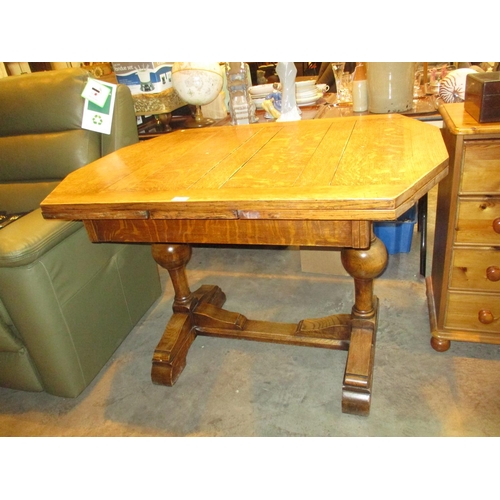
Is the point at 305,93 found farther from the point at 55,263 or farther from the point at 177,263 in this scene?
the point at 55,263

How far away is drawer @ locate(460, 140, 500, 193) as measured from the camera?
3.68 feet

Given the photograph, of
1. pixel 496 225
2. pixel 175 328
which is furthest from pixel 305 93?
pixel 175 328

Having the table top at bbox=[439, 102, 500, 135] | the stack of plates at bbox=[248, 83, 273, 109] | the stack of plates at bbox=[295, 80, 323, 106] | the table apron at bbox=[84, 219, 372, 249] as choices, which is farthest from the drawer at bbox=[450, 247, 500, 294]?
the stack of plates at bbox=[248, 83, 273, 109]

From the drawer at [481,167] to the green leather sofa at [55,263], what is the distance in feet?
4.02

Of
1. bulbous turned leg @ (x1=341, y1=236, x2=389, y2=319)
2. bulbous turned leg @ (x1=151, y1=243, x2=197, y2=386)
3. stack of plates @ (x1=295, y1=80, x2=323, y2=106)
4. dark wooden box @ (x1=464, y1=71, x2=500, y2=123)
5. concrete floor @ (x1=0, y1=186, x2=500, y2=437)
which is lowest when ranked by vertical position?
concrete floor @ (x1=0, y1=186, x2=500, y2=437)

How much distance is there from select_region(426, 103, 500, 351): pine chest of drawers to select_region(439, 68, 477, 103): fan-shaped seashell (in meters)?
0.44

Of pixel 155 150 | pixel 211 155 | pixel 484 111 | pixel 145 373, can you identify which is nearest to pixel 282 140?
pixel 211 155

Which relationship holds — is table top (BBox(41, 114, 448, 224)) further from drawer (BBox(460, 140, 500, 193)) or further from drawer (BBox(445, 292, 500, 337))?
drawer (BBox(445, 292, 500, 337))

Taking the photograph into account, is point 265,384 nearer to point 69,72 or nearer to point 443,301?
point 443,301

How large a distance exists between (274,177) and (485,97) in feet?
2.03

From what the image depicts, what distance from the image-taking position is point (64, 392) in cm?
145

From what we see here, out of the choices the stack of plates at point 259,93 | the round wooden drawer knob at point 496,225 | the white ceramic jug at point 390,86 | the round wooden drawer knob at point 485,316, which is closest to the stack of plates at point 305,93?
the stack of plates at point 259,93

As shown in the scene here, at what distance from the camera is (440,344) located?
145 cm

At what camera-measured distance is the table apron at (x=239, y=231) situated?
935 mm
